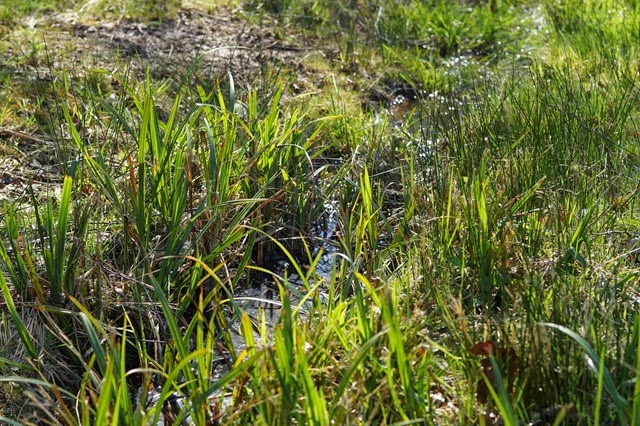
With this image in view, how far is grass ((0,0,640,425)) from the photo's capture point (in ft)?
7.50

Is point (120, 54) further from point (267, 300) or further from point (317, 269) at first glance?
point (267, 300)

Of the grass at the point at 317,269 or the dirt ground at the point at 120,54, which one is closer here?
the grass at the point at 317,269

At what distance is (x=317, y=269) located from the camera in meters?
3.80

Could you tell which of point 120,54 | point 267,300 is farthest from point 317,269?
point 120,54

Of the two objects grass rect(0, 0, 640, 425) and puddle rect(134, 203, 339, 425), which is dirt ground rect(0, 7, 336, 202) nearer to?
grass rect(0, 0, 640, 425)

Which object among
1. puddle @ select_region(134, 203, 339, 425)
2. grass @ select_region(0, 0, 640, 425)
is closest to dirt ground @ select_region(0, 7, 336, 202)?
grass @ select_region(0, 0, 640, 425)

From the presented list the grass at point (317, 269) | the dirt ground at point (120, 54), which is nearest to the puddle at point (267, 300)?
the grass at point (317, 269)

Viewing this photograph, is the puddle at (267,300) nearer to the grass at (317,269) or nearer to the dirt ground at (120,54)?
Answer: the grass at (317,269)

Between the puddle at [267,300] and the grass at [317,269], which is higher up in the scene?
the grass at [317,269]

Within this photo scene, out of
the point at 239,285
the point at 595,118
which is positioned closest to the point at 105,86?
the point at 239,285

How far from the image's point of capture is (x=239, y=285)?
3.63 meters

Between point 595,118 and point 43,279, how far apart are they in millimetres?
2781

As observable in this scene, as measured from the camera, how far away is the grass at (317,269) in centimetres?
229

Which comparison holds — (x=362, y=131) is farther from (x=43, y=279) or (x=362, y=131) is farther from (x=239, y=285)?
(x=43, y=279)
